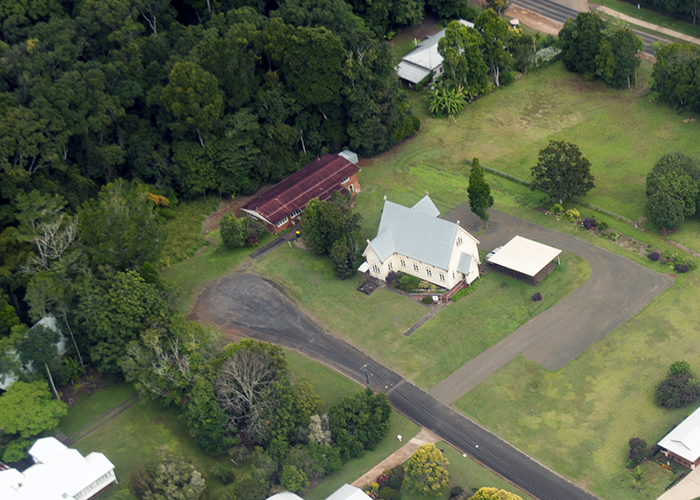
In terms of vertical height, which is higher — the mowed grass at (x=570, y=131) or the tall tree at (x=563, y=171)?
the tall tree at (x=563, y=171)

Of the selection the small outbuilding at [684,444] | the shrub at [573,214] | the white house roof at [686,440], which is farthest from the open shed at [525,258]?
the small outbuilding at [684,444]

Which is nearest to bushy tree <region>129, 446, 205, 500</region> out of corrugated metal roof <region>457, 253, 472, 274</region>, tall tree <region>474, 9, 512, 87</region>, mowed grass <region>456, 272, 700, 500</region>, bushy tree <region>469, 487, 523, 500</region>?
bushy tree <region>469, 487, 523, 500</region>

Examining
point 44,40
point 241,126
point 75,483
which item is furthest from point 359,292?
point 44,40

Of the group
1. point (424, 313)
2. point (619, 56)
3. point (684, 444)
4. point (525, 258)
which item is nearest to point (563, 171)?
point (525, 258)

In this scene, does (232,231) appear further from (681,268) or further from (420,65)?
(681,268)

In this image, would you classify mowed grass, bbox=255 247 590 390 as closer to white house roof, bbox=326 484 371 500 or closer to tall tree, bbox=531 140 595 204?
tall tree, bbox=531 140 595 204

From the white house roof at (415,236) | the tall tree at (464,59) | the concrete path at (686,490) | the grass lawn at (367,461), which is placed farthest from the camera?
the tall tree at (464,59)

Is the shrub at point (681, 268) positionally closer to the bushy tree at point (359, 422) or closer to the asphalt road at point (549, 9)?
the bushy tree at point (359, 422)

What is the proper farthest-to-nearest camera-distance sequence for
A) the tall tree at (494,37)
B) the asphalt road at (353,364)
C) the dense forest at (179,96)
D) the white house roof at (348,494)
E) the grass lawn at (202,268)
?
the tall tree at (494,37) < the dense forest at (179,96) < the grass lawn at (202,268) < the asphalt road at (353,364) < the white house roof at (348,494)
